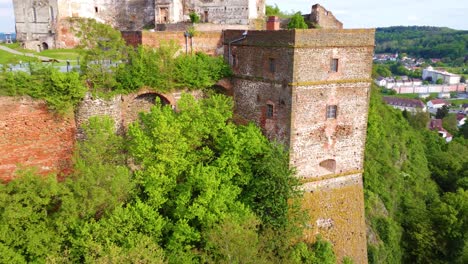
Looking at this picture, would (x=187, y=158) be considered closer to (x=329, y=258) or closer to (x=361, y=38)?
(x=329, y=258)

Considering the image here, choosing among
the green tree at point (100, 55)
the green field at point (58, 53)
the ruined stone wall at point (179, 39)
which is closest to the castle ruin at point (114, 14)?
the green field at point (58, 53)

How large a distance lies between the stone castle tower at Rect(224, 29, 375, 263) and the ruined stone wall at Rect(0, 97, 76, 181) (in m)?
8.90

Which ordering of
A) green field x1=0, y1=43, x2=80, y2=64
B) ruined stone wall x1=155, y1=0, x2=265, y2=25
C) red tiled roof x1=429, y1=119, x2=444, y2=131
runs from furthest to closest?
1. red tiled roof x1=429, y1=119, x2=444, y2=131
2. ruined stone wall x1=155, y1=0, x2=265, y2=25
3. green field x1=0, y1=43, x2=80, y2=64

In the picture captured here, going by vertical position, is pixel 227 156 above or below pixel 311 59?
below

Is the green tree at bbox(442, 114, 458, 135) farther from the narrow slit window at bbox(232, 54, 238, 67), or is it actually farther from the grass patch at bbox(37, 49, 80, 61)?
the grass patch at bbox(37, 49, 80, 61)

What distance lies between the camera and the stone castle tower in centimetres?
1841

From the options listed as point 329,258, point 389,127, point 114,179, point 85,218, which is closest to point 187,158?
point 114,179

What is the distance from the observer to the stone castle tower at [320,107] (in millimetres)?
18406

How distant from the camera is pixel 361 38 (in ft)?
62.6

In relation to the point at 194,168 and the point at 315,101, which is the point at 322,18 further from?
the point at 194,168

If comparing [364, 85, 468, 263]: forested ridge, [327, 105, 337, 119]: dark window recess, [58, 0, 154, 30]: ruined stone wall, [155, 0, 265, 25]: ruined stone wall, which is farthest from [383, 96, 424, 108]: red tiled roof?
[327, 105, 337, 119]: dark window recess

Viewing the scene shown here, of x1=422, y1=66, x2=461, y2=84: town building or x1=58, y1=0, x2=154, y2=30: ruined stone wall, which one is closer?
x1=58, y1=0, x2=154, y2=30: ruined stone wall

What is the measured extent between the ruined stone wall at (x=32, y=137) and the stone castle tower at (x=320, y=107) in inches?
350

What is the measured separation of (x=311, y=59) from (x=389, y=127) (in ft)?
74.6
